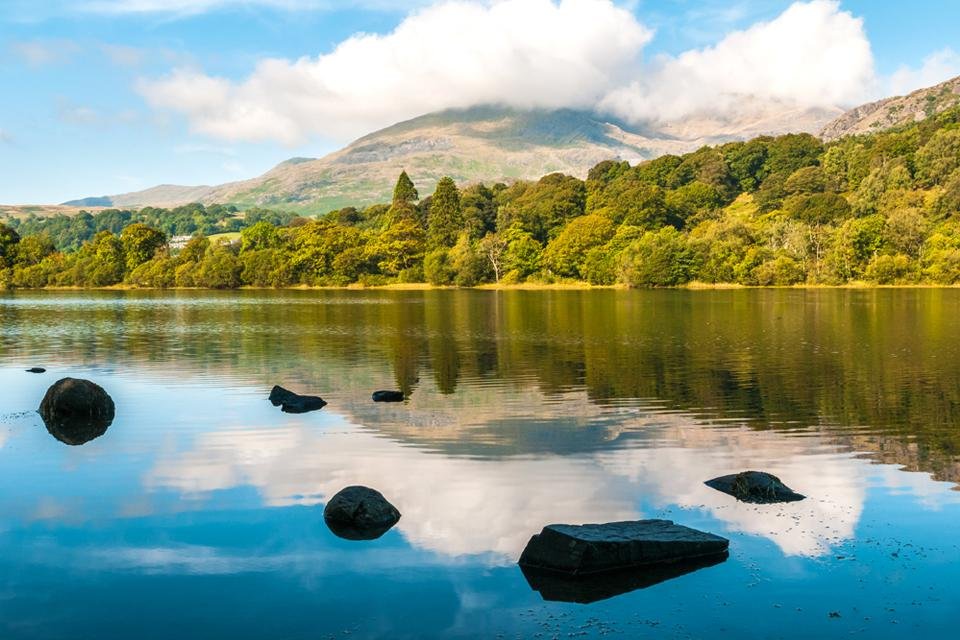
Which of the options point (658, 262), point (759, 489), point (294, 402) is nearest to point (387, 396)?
point (294, 402)

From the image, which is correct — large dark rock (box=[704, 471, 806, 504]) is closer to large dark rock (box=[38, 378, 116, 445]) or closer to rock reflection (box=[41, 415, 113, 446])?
rock reflection (box=[41, 415, 113, 446])

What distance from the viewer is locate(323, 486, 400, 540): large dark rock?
1681 cm

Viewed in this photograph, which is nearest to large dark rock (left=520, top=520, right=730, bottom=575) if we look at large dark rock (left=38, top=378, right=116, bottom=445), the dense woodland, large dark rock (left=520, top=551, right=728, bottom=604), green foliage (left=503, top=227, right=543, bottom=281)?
large dark rock (left=520, top=551, right=728, bottom=604)

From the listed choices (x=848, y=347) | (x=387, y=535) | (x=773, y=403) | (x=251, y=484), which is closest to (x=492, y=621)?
(x=387, y=535)

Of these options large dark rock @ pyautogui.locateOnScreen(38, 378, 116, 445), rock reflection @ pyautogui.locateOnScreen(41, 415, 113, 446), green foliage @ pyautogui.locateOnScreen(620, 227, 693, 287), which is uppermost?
green foliage @ pyautogui.locateOnScreen(620, 227, 693, 287)

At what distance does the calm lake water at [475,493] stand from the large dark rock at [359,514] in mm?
408

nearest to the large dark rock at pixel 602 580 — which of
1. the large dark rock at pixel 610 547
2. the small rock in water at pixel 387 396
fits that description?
the large dark rock at pixel 610 547

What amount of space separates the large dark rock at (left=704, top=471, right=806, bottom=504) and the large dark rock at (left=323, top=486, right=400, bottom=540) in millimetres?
7961

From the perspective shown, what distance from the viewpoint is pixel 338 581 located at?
46.2 ft

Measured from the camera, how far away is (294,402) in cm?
3198

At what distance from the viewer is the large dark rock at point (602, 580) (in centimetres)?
1348

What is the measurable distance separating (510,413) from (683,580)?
645 inches

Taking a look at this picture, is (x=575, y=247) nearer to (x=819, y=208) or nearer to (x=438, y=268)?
(x=438, y=268)

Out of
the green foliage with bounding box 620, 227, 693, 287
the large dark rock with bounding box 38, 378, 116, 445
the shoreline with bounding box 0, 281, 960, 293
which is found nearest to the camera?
the large dark rock with bounding box 38, 378, 116, 445
